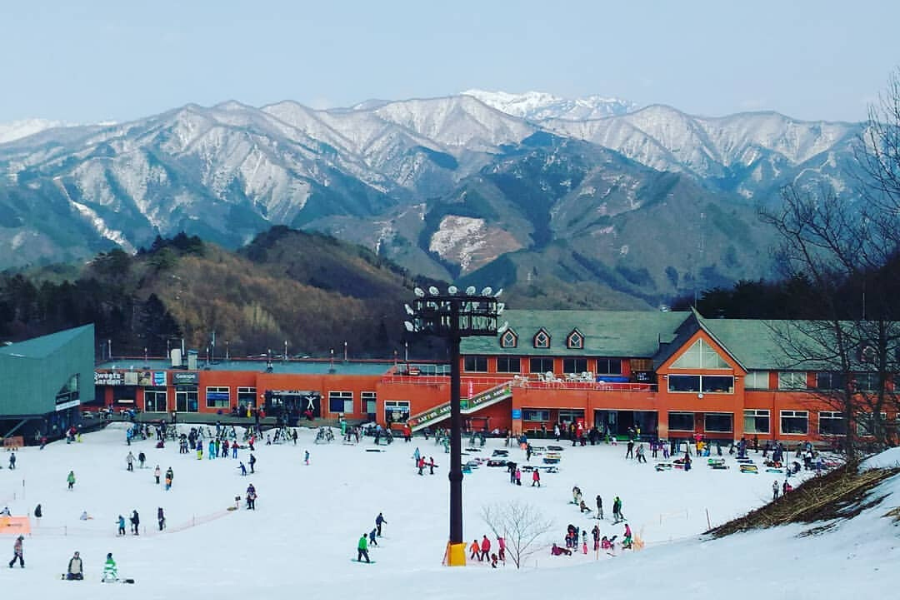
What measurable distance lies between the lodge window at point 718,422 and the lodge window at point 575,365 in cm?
801

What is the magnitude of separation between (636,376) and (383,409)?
14.3 meters

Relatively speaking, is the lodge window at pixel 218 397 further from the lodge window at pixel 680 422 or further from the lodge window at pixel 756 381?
the lodge window at pixel 756 381

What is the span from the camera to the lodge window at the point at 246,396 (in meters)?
61.3

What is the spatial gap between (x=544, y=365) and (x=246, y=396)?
17795 millimetres

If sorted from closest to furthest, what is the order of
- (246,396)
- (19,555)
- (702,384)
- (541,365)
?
(19,555)
(702,384)
(541,365)
(246,396)

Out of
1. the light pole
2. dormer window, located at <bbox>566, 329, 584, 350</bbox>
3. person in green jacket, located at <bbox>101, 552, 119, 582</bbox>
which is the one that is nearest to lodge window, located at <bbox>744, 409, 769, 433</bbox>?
dormer window, located at <bbox>566, 329, 584, 350</bbox>

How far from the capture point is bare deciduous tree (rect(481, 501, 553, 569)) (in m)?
30.2

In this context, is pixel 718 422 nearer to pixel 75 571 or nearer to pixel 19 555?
pixel 75 571

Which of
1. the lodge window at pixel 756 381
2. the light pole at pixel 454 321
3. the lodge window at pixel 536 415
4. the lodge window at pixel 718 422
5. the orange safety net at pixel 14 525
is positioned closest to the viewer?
the light pole at pixel 454 321

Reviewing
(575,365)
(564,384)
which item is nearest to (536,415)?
(564,384)

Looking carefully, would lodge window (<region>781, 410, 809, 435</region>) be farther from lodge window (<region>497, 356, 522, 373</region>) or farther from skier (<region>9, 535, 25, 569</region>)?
skier (<region>9, 535, 25, 569</region>)

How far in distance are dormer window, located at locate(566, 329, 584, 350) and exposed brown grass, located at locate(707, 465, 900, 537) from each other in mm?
42140

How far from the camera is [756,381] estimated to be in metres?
53.5

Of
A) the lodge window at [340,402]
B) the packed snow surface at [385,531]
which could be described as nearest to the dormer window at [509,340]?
the packed snow surface at [385,531]
